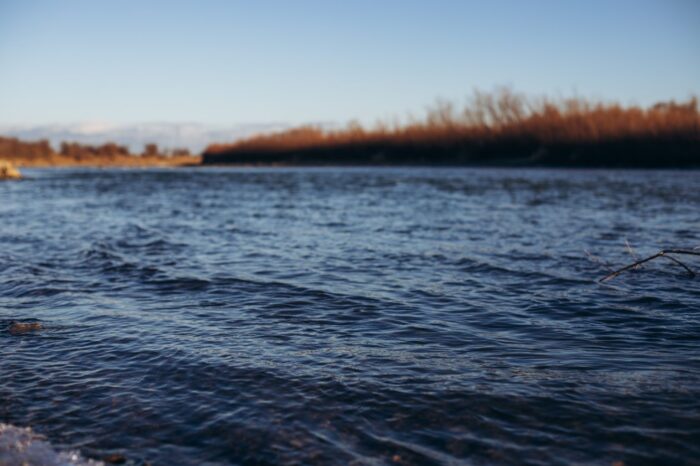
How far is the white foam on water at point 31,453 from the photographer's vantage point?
3.12 meters

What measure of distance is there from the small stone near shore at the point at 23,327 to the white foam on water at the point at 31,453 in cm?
220

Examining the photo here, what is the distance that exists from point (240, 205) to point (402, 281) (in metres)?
12.6

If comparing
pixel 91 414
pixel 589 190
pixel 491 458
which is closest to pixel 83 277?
pixel 91 414

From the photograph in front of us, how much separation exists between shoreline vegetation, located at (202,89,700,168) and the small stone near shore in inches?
1350

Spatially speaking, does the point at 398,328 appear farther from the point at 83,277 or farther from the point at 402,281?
the point at 83,277

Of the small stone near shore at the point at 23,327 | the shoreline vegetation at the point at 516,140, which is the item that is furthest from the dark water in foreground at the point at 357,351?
the shoreline vegetation at the point at 516,140

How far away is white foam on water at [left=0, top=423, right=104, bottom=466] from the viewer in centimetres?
312

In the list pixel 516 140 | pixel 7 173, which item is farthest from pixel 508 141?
pixel 7 173

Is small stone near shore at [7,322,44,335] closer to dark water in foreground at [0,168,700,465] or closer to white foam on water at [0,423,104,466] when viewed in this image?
dark water in foreground at [0,168,700,465]

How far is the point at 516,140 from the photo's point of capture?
142 ft

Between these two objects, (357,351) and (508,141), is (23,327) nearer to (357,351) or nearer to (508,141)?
(357,351)

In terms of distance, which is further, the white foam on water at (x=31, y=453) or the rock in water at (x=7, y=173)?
the rock in water at (x=7, y=173)

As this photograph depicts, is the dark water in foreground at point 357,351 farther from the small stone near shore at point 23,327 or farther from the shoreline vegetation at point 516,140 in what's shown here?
the shoreline vegetation at point 516,140

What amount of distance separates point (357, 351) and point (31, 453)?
243 cm
